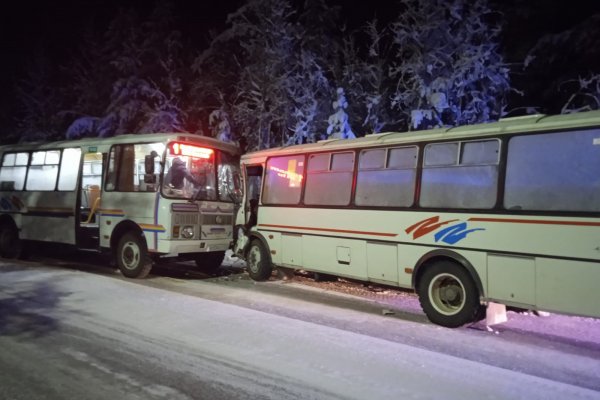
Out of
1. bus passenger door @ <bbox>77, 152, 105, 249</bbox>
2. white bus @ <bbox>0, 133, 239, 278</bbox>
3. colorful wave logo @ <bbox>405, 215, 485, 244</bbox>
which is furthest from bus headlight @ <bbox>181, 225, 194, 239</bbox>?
colorful wave logo @ <bbox>405, 215, 485, 244</bbox>

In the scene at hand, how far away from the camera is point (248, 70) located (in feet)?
57.4

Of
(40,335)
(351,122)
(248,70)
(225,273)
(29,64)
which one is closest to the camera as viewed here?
(40,335)

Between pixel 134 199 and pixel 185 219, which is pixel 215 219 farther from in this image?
pixel 134 199

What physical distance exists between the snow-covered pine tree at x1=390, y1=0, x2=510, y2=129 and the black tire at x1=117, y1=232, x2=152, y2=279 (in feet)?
23.4

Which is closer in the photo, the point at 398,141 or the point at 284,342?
the point at 284,342

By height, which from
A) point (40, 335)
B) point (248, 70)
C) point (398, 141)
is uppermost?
point (248, 70)

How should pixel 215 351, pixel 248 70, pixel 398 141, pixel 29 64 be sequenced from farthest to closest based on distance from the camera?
pixel 29 64, pixel 248 70, pixel 398 141, pixel 215 351

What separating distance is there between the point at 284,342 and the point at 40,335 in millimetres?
2970

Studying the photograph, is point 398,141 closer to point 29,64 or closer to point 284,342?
point 284,342

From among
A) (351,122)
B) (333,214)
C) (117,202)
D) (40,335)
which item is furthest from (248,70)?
(40,335)

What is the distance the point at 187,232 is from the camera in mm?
10523

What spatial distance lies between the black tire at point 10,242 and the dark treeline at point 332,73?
7592 mm

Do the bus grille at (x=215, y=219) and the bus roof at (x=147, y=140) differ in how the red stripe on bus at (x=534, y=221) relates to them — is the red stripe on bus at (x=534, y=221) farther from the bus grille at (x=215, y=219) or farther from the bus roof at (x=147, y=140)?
the bus roof at (x=147, y=140)

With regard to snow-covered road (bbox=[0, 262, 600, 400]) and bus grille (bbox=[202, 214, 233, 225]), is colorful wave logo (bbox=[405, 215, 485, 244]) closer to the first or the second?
snow-covered road (bbox=[0, 262, 600, 400])
